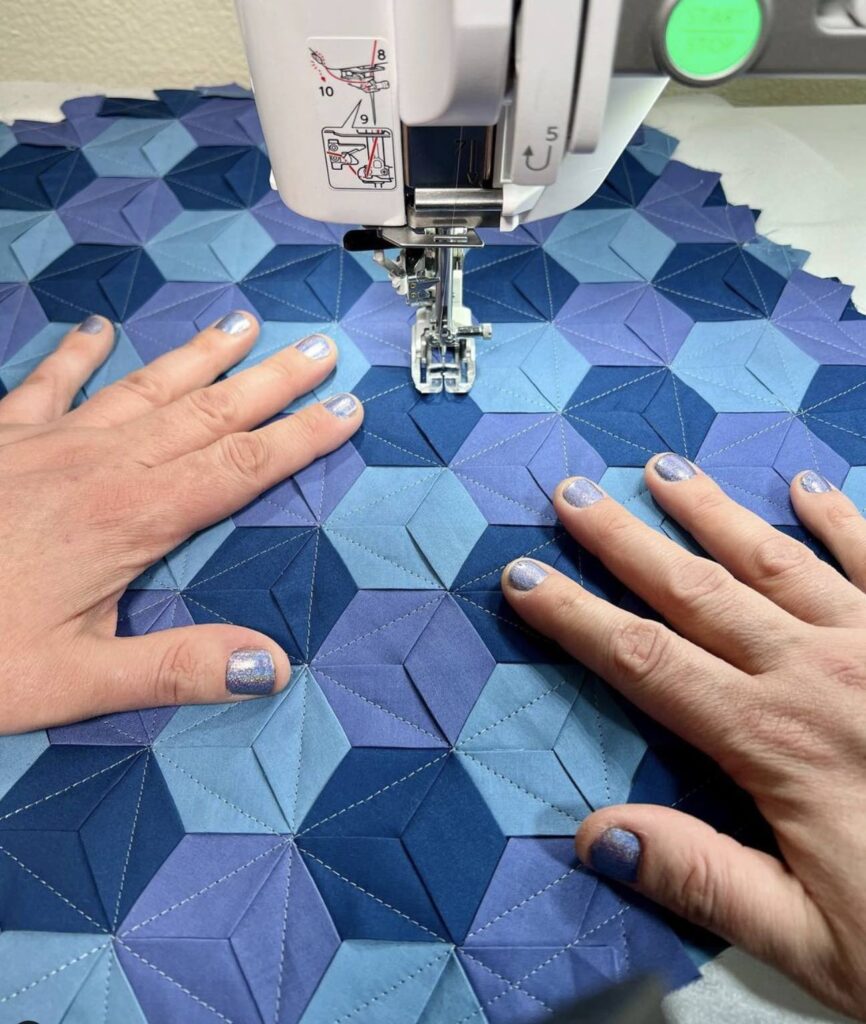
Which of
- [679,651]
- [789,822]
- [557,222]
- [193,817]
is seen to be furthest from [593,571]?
[557,222]

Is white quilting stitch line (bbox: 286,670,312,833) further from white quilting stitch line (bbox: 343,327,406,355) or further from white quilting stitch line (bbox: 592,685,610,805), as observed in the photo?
white quilting stitch line (bbox: 343,327,406,355)

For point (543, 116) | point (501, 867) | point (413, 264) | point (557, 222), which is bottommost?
point (501, 867)

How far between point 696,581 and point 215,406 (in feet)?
1.76

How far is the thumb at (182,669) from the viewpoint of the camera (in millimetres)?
728

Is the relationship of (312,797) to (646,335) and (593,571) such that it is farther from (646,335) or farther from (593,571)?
(646,335)

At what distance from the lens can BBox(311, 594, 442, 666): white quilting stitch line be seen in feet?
2.58

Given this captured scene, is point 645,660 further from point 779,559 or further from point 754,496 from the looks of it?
point 754,496

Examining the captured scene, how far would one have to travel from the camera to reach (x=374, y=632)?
799mm

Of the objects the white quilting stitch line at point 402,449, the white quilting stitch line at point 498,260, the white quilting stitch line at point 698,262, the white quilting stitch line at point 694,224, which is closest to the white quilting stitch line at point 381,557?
the white quilting stitch line at point 402,449

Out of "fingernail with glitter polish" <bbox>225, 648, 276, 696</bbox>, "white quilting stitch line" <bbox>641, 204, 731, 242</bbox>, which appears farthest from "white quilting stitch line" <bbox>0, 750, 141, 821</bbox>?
"white quilting stitch line" <bbox>641, 204, 731, 242</bbox>

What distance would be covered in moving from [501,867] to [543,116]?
573mm

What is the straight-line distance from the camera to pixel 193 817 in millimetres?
704

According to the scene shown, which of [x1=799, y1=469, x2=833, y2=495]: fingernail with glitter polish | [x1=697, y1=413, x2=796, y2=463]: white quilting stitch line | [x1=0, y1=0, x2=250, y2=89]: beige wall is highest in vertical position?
[x1=0, y1=0, x2=250, y2=89]: beige wall

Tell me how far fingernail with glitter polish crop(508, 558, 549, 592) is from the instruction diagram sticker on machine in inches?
14.3
